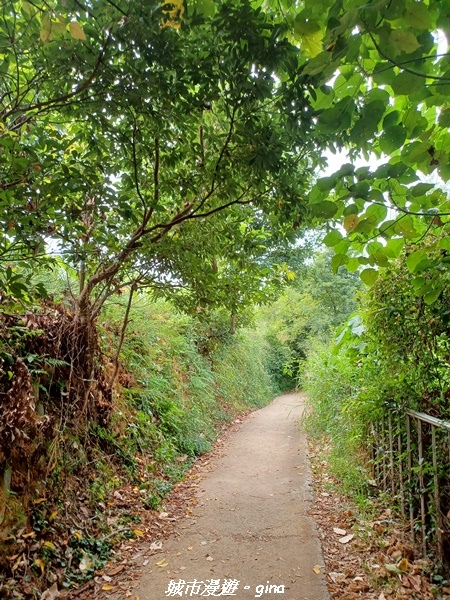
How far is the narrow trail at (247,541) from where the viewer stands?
281cm

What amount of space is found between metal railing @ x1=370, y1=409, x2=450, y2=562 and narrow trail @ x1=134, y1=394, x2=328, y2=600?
2.75 ft

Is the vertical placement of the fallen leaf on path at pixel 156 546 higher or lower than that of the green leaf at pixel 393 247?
lower

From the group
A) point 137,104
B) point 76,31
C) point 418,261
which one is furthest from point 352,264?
point 76,31

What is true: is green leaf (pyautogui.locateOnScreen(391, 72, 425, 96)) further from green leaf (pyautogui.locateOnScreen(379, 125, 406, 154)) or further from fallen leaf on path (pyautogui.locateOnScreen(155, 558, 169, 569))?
fallen leaf on path (pyautogui.locateOnScreen(155, 558, 169, 569))

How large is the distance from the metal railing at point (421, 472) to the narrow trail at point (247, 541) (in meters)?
0.84

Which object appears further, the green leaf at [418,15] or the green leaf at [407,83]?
the green leaf at [407,83]

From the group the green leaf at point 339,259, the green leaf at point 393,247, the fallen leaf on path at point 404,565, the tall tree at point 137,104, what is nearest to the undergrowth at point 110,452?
the tall tree at point 137,104

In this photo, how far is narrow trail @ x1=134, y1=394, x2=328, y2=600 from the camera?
2.81 meters

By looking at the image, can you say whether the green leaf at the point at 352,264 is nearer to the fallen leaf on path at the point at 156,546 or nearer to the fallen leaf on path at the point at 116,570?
the fallen leaf on path at the point at 116,570

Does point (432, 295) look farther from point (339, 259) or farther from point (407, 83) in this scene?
point (407, 83)

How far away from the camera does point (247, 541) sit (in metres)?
3.50

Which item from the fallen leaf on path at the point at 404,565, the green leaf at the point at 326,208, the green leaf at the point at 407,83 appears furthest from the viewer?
the fallen leaf on path at the point at 404,565

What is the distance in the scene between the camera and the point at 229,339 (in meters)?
11.1

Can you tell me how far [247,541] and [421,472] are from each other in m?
1.74
